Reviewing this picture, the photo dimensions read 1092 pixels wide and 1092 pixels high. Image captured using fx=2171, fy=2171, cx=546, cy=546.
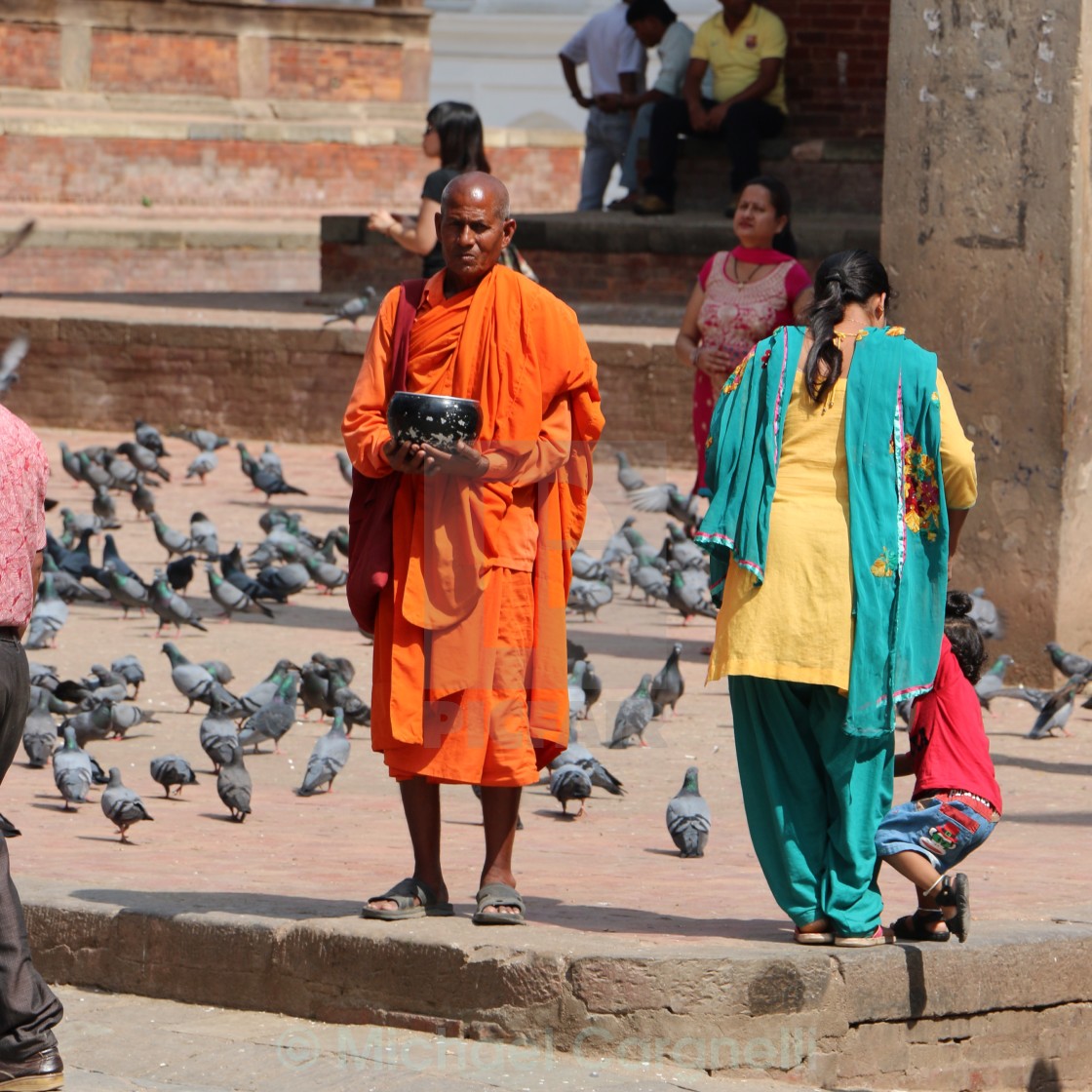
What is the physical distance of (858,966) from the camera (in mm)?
5062

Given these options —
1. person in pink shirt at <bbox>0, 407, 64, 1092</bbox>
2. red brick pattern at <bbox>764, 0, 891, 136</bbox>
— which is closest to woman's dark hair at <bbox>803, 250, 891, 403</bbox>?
Answer: person in pink shirt at <bbox>0, 407, 64, 1092</bbox>

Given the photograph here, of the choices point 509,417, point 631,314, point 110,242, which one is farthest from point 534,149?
point 509,417

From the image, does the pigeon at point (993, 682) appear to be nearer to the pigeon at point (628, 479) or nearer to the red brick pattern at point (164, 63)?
the pigeon at point (628, 479)

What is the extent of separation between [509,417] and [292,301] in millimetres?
14369

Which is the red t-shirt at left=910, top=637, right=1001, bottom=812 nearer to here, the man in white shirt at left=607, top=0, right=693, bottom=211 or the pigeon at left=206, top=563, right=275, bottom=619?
the pigeon at left=206, top=563, right=275, bottom=619

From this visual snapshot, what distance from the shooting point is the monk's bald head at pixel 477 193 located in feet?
17.2

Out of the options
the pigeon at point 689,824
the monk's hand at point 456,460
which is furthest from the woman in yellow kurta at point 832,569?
the pigeon at point 689,824

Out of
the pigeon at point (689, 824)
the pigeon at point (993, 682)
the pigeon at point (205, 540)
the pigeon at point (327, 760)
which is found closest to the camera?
the pigeon at point (689, 824)

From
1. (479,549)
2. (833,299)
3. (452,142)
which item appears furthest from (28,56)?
(833,299)

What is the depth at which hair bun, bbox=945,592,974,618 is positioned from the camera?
539 centimetres

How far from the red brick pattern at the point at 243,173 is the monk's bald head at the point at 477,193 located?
71.6 ft

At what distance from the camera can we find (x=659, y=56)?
1861 cm

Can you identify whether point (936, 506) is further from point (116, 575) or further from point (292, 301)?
point (292, 301)

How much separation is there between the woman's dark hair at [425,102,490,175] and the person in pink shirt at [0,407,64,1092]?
5201mm
